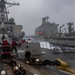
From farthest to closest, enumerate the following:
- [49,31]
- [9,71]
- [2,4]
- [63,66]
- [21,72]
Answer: [49,31] < [2,4] < [63,66] < [9,71] < [21,72]

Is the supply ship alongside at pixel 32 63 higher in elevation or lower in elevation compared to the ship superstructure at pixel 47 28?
lower

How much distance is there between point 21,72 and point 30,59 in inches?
138

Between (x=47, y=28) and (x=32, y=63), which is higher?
(x=47, y=28)

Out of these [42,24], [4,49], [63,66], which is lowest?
[63,66]

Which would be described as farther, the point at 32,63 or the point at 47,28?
the point at 47,28

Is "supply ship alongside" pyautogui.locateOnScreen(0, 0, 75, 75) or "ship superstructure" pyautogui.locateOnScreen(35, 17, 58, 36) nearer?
"supply ship alongside" pyautogui.locateOnScreen(0, 0, 75, 75)

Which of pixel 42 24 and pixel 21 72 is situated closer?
pixel 21 72

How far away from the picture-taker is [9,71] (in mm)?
8578

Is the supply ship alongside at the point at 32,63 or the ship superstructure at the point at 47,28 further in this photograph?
the ship superstructure at the point at 47,28

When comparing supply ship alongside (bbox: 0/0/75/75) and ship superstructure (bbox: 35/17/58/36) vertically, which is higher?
ship superstructure (bbox: 35/17/58/36)

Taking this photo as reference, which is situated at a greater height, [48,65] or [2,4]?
[2,4]

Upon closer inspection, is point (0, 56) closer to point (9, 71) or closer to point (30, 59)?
point (30, 59)

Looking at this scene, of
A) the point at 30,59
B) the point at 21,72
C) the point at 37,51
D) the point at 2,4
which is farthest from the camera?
the point at 2,4

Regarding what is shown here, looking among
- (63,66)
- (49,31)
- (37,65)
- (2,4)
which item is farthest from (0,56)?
(49,31)
